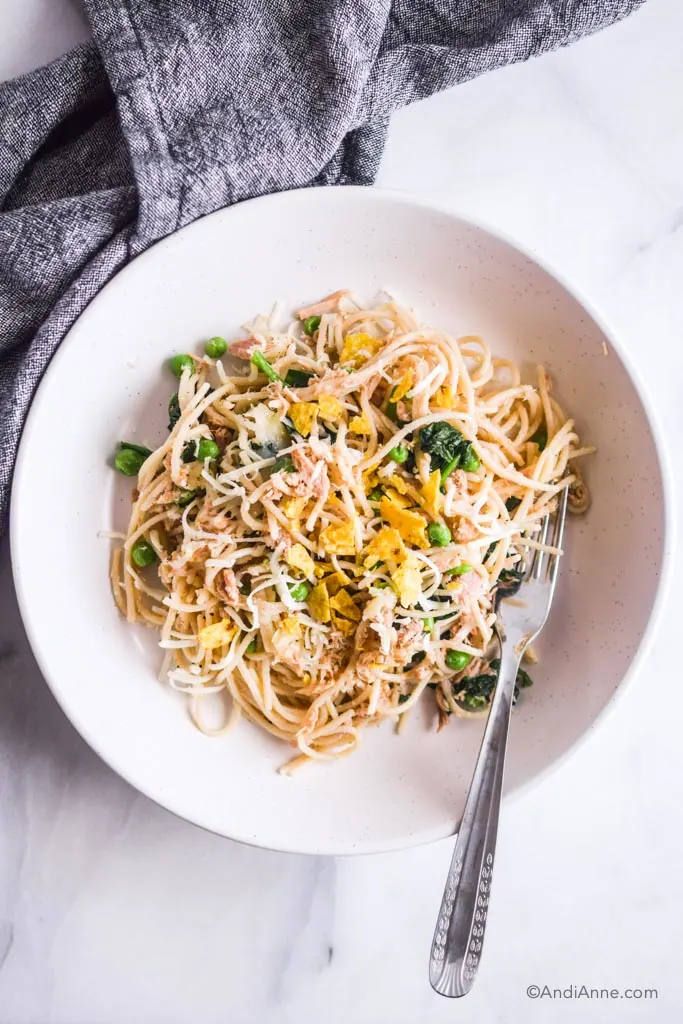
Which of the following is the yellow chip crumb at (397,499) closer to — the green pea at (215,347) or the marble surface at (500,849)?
the green pea at (215,347)

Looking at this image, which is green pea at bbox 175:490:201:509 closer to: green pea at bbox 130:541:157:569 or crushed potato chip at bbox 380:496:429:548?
green pea at bbox 130:541:157:569

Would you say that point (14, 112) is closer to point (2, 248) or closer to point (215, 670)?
point (2, 248)

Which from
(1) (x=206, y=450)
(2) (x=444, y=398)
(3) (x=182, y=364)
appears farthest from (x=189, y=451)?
(2) (x=444, y=398)

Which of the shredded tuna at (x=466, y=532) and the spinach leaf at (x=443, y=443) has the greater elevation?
the spinach leaf at (x=443, y=443)

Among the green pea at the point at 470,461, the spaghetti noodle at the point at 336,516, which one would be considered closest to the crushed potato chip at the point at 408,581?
the spaghetti noodle at the point at 336,516

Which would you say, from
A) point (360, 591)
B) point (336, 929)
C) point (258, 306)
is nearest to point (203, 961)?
point (336, 929)
